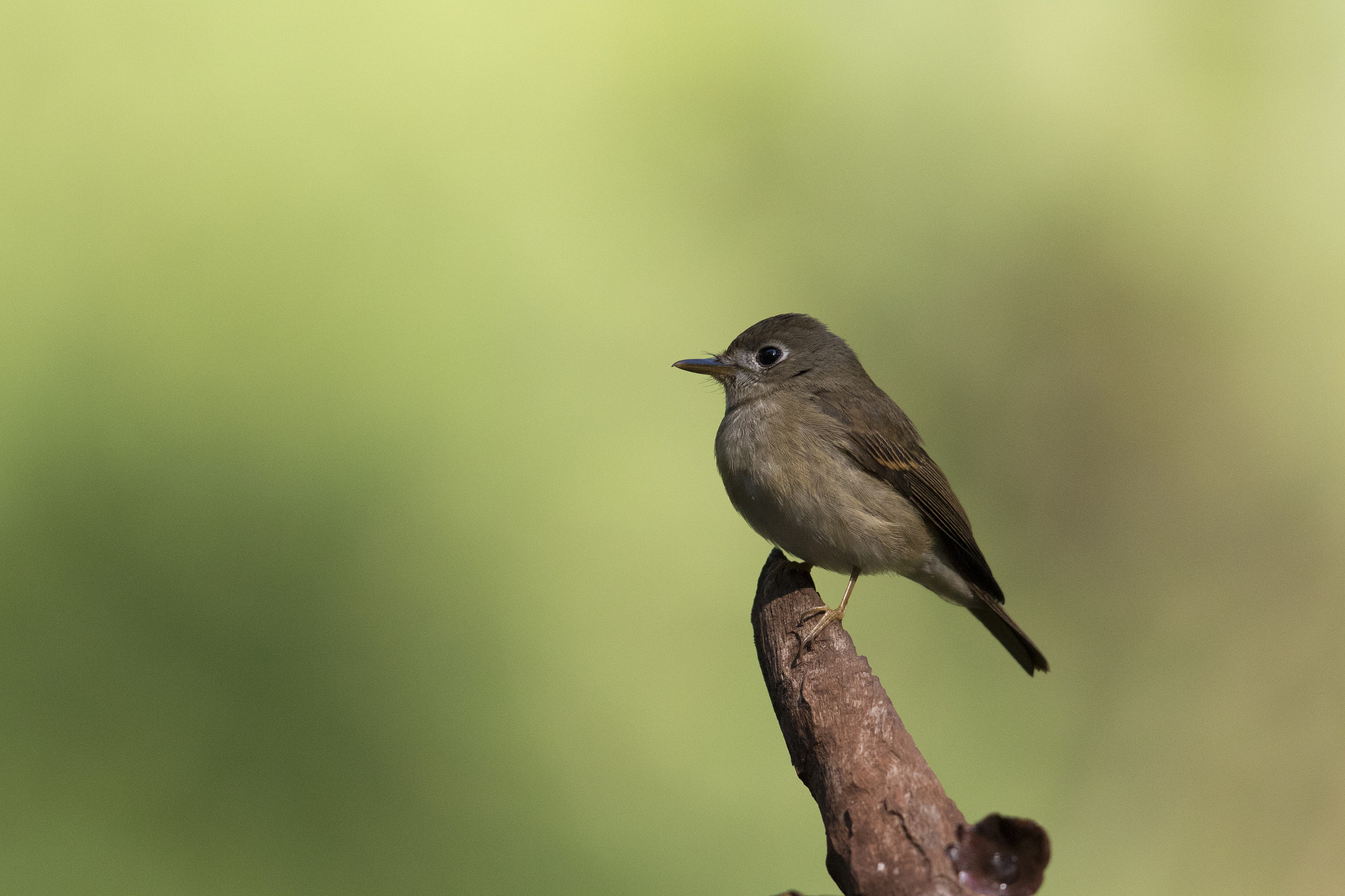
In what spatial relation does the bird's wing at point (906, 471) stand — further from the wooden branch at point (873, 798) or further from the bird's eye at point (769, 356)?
the wooden branch at point (873, 798)

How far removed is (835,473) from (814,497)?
0.50 ft

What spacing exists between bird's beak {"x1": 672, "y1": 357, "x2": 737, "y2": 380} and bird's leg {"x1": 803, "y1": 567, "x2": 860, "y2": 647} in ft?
2.92

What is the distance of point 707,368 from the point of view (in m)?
4.02

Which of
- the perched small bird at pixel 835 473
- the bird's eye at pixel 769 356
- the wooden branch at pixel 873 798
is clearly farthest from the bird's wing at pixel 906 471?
the wooden branch at pixel 873 798

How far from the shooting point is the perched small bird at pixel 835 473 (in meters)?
3.56

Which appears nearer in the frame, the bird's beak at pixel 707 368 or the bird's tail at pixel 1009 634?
the bird's tail at pixel 1009 634

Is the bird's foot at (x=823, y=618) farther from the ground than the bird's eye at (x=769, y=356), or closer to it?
closer to it

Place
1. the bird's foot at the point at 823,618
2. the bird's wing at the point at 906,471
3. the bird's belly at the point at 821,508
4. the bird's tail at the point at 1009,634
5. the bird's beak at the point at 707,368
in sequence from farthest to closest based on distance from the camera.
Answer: the bird's beak at the point at 707,368
the bird's tail at the point at 1009,634
the bird's wing at the point at 906,471
the bird's belly at the point at 821,508
the bird's foot at the point at 823,618

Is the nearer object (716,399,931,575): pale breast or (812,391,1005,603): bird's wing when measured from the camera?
(716,399,931,575): pale breast

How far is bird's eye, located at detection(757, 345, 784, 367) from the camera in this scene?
4.07 m

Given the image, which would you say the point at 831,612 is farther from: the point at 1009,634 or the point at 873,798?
the point at 1009,634

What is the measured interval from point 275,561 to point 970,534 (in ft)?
9.98

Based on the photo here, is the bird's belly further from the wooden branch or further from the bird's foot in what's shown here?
the wooden branch

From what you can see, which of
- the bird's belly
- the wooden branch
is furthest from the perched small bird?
the wooden branch
